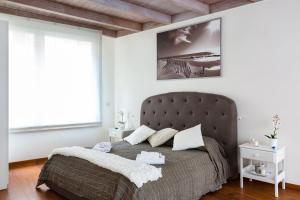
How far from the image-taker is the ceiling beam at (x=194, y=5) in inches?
144

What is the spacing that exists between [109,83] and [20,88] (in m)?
1.94

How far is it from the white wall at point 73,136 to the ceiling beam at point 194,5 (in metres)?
2.45

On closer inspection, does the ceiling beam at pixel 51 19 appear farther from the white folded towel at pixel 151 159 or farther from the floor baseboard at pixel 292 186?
the floor baseboard at pixel 292 186

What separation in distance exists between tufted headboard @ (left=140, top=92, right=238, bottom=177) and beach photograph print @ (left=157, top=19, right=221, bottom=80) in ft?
1.36

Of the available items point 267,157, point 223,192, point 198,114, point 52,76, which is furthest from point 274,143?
point 52,76

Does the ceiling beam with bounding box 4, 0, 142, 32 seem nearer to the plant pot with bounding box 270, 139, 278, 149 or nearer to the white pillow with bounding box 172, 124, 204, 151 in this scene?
the white pillow with bounding box 172, 124, 204, 151

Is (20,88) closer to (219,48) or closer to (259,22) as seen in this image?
(219,48)

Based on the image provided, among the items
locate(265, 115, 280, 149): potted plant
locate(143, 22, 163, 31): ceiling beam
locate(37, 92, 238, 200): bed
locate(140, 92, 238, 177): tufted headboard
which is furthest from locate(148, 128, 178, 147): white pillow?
locate(143, 22, 163, 31): ceiling beam

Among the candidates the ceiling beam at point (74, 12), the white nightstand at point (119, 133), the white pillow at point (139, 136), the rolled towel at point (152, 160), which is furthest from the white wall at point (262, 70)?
the rolled towel at point (152, 160)

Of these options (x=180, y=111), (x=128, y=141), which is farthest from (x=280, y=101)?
(x=128, y=141)

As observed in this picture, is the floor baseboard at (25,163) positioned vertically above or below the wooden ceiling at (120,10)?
below

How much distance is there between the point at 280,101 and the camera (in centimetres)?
338

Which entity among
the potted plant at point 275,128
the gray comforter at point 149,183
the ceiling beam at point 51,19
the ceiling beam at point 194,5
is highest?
the ceiling beam at point 51,19

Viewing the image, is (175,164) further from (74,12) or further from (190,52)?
(74,12)
